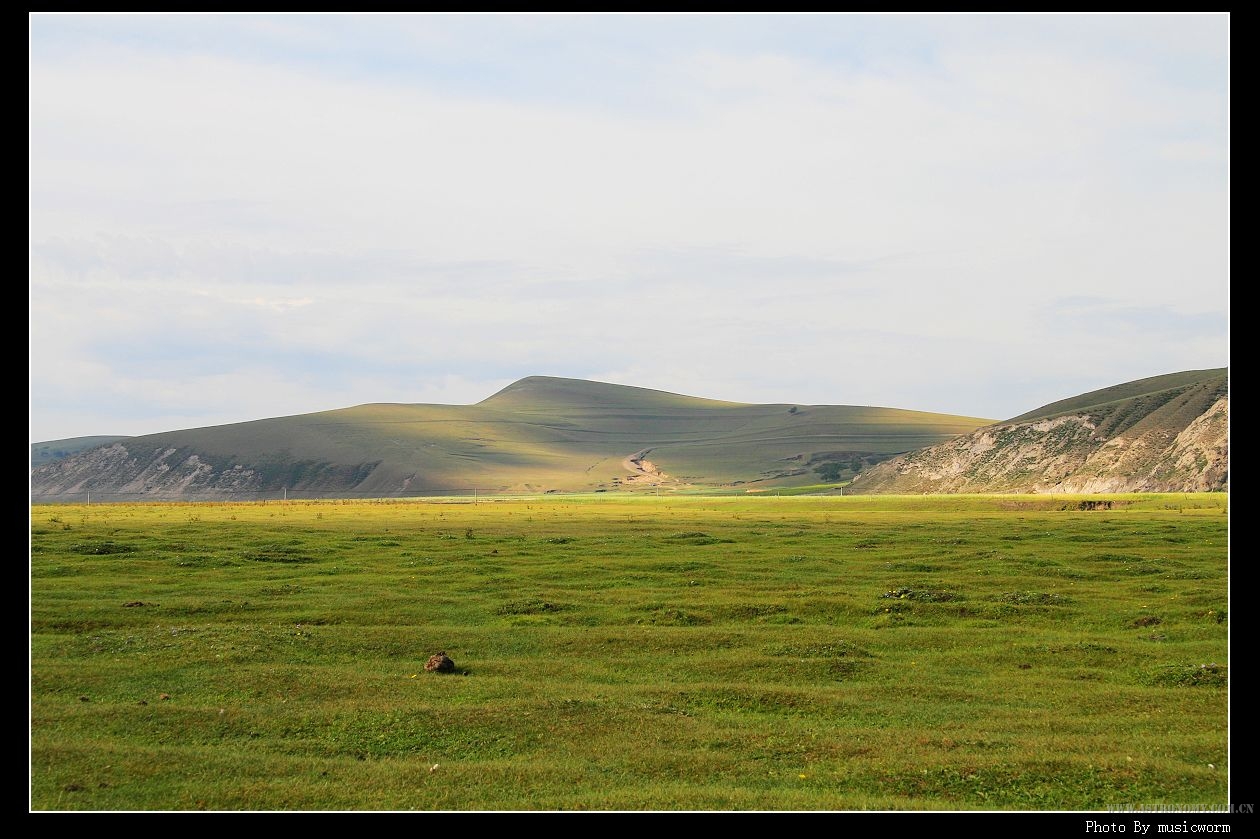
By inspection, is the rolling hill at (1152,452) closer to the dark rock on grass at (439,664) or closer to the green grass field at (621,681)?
the green grass field at (621,681)

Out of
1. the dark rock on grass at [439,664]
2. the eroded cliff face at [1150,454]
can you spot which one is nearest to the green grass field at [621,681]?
the dark rock on grass at [439,664]


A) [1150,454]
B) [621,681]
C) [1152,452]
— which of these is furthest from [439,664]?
[1152,452]

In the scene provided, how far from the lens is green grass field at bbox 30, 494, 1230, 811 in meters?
16.1

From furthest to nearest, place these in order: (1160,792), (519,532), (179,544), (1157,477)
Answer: (1157,477) < (519,532) < (179,544) < (1160,792)

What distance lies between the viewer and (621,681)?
2483 cm

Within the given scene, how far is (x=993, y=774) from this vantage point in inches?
652

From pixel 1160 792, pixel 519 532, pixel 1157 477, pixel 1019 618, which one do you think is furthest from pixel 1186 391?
pixel 1160 792

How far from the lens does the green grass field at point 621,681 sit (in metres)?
16.1

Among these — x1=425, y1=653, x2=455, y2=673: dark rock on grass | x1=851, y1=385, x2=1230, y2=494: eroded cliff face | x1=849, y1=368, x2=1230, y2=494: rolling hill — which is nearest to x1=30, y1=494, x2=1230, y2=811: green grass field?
x1=425, y1=653, x2=455, y2=673: dark rock on grass
